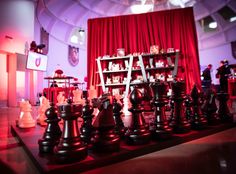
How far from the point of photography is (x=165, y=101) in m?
0.75

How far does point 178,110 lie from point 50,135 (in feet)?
1.64

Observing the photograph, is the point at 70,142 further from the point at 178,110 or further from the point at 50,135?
the point at 178,110

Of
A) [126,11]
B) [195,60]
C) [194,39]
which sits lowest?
[195,60]

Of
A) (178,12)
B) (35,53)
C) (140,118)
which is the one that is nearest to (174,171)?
(140,118)

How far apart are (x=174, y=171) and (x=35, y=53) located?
22.6ft

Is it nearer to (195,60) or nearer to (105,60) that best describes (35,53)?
(105,60)

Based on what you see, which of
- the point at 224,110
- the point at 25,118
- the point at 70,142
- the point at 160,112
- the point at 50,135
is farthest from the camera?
the point at 25,118

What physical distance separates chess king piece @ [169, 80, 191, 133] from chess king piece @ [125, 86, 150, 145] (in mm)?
160

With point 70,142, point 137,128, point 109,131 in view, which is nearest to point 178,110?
point 137,128

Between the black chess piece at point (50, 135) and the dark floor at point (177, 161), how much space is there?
6 centimetres

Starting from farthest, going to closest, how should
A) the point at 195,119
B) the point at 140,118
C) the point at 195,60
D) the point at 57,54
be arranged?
the point at 57,54 < the point at 195,60 < the point at 195,119 < the point at 140,118

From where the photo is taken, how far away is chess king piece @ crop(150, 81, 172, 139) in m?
0.71

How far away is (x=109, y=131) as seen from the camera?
0.62 m

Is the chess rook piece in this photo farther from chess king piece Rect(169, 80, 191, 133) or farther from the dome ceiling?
the dome ceiling
